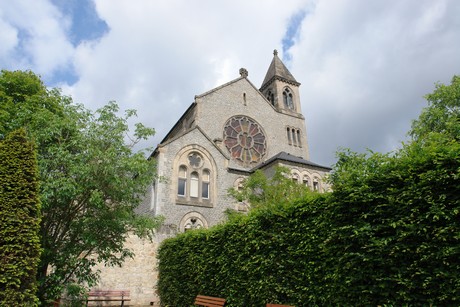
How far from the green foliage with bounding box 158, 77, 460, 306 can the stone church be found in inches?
220

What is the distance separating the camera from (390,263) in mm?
6184

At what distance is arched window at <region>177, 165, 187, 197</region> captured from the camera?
78.2ft

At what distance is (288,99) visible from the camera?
39906 mm

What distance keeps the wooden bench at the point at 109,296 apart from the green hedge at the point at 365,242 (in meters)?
7.17

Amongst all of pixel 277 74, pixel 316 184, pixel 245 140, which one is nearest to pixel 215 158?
pixel 245 140

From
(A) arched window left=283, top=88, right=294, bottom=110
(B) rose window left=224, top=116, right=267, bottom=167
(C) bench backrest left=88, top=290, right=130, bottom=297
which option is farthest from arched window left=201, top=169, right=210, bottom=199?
(A) arched window left=283, top=88, right=294, bottom=110

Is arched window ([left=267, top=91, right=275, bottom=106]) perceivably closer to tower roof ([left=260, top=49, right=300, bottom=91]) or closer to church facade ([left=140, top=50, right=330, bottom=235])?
church facade ([left=140, top=50, right=330, bottom=235])

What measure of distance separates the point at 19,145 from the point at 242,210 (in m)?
19.0

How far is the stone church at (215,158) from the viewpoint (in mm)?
16969

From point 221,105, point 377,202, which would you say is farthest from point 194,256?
point 221,105

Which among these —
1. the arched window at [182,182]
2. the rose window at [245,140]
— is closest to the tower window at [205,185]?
the arched window at [182,182]

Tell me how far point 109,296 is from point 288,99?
3083cm

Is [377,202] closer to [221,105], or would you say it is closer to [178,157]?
[178,157]

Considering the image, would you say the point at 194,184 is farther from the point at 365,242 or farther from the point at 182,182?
the point at 365,242
